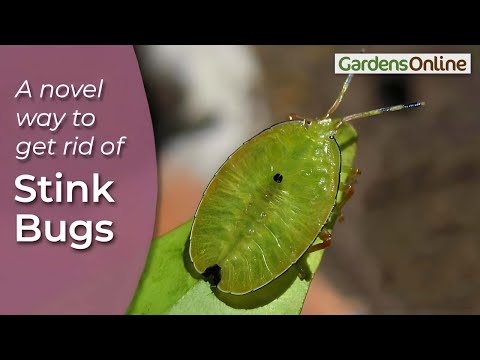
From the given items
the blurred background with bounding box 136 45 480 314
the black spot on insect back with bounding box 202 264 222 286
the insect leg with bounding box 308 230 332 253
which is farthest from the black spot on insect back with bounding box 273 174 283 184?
the blurred background with bounding box 136 45 480 314

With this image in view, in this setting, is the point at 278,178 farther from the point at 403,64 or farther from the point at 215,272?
the point at 403,64

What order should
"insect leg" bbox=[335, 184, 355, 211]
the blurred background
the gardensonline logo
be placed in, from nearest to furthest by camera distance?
"insect leg" bbox=[335, 184, 355, 211], the gardensonline logo, the blurred background

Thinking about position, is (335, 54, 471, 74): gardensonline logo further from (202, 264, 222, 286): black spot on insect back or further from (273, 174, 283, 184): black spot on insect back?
(202, 264, 222, 286): black spot on insect back

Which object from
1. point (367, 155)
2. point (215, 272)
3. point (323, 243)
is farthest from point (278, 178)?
point (367, 155)

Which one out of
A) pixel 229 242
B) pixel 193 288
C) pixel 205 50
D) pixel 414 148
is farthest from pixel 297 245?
pixel 205 50

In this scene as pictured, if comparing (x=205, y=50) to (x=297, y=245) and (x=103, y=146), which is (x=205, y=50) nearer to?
(x=103, y=146)

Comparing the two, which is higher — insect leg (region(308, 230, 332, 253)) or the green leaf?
insect leg (region(308, 230, 332, 253))
